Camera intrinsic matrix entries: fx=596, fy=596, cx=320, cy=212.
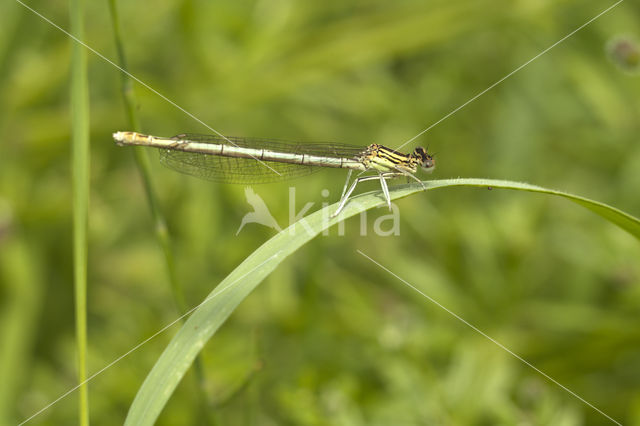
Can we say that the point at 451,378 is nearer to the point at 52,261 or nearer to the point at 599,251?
the point at 599,251

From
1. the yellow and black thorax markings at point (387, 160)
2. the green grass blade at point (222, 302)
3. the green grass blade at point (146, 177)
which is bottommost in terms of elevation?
the green grass blade at point (222, 302)

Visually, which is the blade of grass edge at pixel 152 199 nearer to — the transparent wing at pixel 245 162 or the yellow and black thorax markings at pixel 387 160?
the transparent wing at pixel 245 162

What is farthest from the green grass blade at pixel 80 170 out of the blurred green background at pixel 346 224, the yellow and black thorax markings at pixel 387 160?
the yellow and black thorax markings at pixel 387 160

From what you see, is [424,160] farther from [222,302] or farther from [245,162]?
[222,302]

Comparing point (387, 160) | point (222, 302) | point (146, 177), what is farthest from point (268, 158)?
point (222, 302)

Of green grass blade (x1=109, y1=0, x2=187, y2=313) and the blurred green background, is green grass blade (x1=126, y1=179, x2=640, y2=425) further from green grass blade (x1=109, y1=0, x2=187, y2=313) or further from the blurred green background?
the blurred green background
